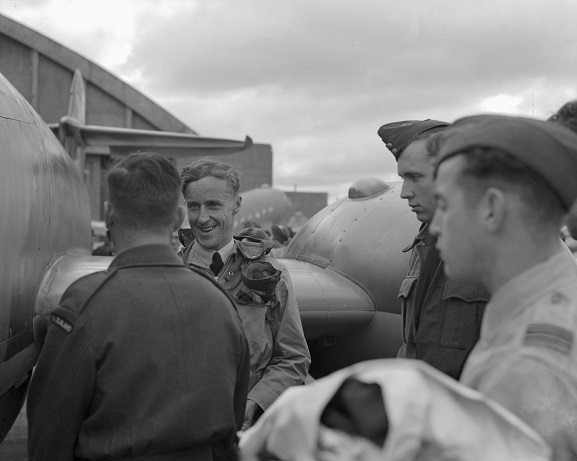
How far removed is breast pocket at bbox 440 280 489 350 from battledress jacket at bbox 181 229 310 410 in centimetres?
78

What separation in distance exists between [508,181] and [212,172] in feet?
6.69

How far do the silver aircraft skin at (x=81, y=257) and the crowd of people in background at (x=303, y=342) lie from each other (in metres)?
0.97

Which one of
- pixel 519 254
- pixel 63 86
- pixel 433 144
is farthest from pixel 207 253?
pixel 63 86

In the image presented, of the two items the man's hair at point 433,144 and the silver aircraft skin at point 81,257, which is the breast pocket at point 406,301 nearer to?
the man's hair at point 433,144

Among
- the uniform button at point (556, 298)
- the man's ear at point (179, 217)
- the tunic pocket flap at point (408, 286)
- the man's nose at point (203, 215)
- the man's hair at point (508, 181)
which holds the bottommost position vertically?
the tunic pocket flap at point (408, 286)

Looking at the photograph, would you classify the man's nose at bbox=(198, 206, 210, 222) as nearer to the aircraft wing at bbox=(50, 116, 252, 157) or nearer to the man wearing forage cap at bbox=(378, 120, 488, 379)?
the man wearing forage cap at bbox=(378, 120, 488, 379)

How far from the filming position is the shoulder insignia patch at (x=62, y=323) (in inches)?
70.2

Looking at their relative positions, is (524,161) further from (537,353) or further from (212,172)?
(212,172)

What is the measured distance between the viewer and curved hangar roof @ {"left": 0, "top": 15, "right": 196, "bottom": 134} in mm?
23422

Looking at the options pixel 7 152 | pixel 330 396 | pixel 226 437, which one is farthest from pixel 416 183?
pixel 7 152

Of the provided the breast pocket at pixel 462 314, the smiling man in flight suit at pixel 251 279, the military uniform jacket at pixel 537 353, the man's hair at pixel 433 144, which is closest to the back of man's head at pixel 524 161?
the military uniform jacket at pixel 537 353

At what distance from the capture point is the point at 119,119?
80.5 feet

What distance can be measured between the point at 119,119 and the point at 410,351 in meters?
23.3

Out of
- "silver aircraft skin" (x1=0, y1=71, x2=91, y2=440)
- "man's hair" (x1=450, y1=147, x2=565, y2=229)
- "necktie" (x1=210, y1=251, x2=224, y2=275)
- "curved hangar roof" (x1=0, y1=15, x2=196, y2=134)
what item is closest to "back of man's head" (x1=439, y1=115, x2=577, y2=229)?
"man's hair" (x1=450, y1=147, x2=565, y2=229)
